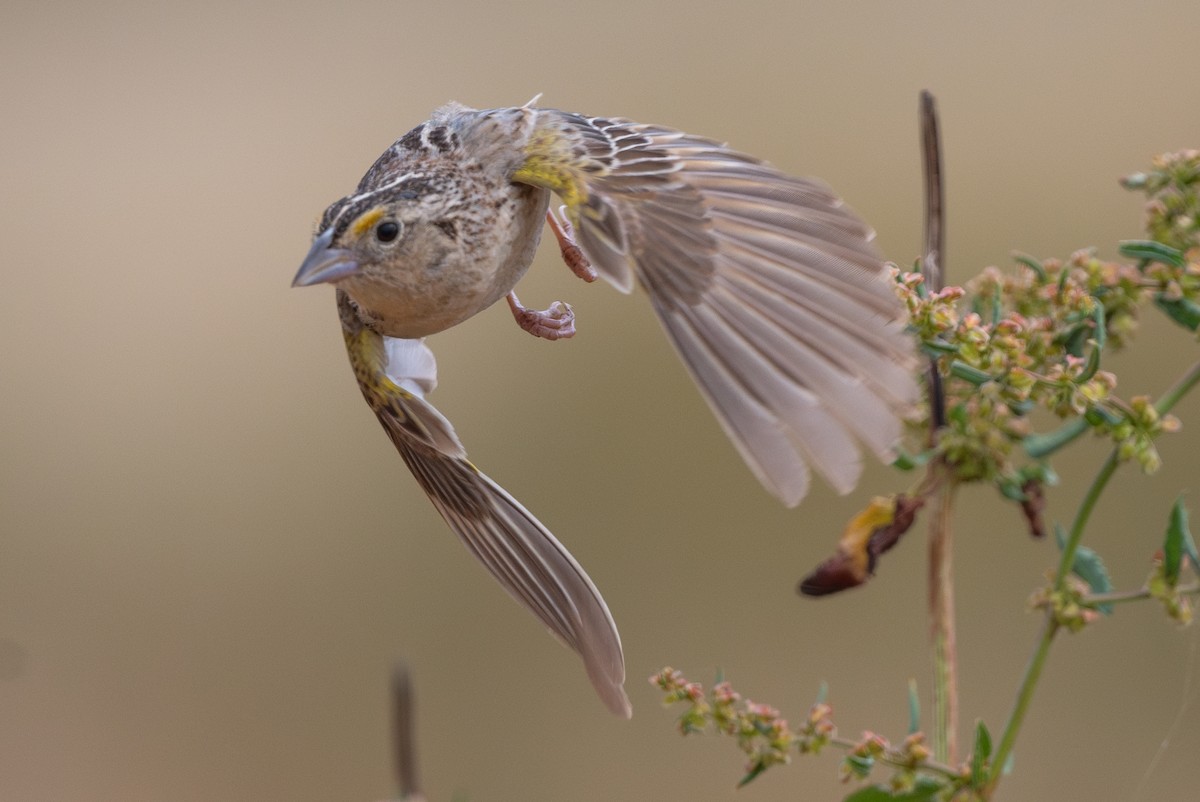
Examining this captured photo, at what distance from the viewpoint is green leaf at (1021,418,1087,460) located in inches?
46.0

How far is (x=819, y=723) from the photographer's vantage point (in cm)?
109

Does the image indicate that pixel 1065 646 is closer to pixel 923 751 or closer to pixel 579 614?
pixel 579 614

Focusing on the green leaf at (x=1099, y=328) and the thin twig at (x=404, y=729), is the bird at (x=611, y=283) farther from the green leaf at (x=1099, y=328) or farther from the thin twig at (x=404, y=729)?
the thin twig at (x=404, y=729)

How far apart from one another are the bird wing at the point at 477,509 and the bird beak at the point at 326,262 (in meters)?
0.20

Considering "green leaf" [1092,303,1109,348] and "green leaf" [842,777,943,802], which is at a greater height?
"green leaf" [1092,303,1109,348]

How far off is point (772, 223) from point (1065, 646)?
288cm

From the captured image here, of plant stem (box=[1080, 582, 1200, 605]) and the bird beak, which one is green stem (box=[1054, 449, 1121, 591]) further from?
the bird beak

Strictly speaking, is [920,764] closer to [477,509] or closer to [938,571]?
[938,571]

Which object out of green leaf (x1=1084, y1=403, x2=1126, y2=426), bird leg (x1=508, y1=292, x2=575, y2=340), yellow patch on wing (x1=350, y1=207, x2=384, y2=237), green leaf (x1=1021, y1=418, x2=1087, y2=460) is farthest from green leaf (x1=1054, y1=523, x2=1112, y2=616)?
yellow patch on wing (x1=350, y1=207, x2=384, y2=237)

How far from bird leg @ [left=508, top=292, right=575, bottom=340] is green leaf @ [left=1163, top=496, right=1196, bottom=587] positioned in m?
0.66

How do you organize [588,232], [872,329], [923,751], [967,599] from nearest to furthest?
[923,751] → [872,329] → [588,232] → [967,599]

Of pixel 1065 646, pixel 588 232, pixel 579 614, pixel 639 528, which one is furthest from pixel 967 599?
pixel 588 232

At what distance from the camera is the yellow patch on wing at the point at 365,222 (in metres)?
1.34

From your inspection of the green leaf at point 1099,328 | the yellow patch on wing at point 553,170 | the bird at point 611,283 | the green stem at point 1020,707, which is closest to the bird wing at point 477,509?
the bird at point 611,283
